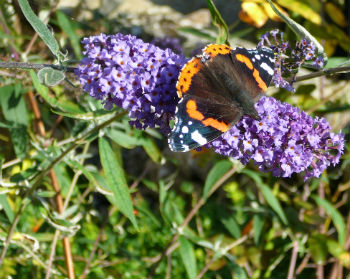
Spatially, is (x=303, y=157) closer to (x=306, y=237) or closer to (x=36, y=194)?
(x=36, y=194)

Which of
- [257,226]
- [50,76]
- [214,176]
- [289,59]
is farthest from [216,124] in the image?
[257,226]

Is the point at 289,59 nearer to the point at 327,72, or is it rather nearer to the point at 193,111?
the point at 327,72

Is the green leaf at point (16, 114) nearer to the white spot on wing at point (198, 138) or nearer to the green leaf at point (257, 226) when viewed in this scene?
the white spot on wing at point (198, 138)

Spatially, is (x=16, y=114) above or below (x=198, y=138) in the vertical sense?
above

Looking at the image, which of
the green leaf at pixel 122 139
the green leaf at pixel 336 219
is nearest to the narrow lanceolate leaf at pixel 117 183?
the green leaf at pixel 122 139

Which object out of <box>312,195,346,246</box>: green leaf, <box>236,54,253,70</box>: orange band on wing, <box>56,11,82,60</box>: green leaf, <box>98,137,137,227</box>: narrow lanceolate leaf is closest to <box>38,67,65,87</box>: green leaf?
<box>98,137,137,227</box>: narrow lanceolate leaf

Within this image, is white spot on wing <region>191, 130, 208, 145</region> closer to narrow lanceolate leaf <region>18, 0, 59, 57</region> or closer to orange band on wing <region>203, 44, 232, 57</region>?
orange band on wing <region>203, 44, 232, 57</region>
